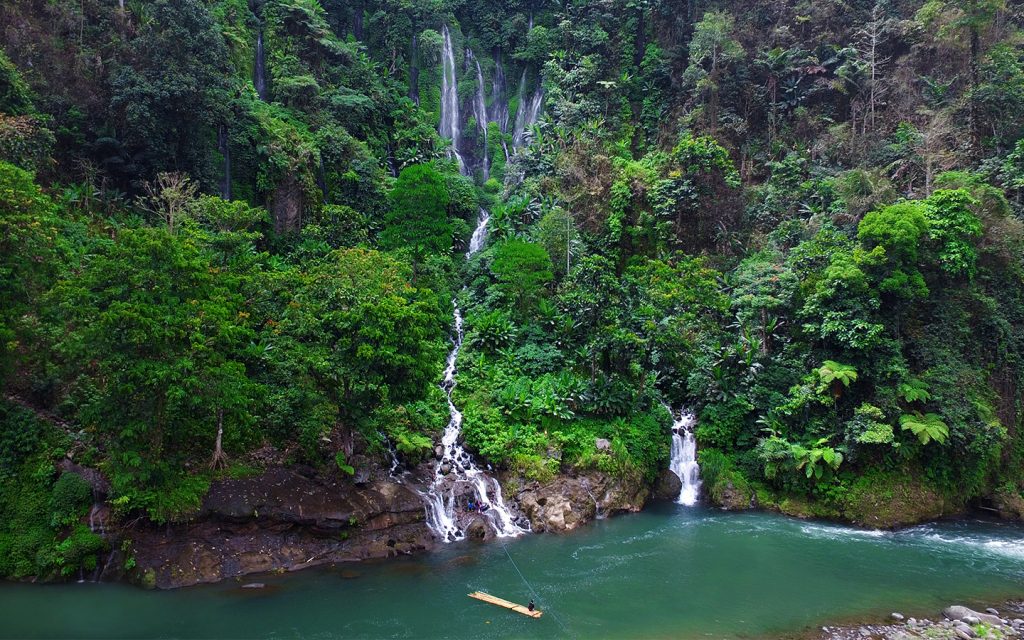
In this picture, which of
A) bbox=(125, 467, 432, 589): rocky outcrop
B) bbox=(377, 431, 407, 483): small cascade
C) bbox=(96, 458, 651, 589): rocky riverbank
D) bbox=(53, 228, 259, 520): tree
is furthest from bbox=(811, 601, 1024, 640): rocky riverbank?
bbox=(53, 228, 259, 520): tree

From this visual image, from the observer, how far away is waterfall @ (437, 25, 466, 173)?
151 feet

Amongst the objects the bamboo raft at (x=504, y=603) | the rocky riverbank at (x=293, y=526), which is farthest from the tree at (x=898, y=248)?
the bamboo raft at (x=504, y=603)

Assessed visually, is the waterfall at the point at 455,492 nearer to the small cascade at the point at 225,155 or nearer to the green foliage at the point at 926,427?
the green foliage at the point at 926,427

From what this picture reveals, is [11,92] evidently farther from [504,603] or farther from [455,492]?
[504,603]

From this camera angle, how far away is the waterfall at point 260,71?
119 feet

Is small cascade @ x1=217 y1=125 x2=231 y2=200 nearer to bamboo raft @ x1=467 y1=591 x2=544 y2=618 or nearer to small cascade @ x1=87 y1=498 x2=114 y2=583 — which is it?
small cascade @ x1=87 y1=498 x2=114 y2=583

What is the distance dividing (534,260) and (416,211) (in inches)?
250

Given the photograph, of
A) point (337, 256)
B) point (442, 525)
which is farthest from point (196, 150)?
point (442, 525)

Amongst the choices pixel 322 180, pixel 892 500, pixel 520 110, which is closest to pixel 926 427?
pixel 892 500

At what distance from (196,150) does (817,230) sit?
1122 inches

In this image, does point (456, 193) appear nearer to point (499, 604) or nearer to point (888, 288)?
point (888, 288)

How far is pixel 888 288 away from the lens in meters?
21.5

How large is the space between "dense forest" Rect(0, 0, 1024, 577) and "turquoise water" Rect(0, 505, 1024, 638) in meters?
2.11

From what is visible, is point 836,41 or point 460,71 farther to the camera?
point 460,71
